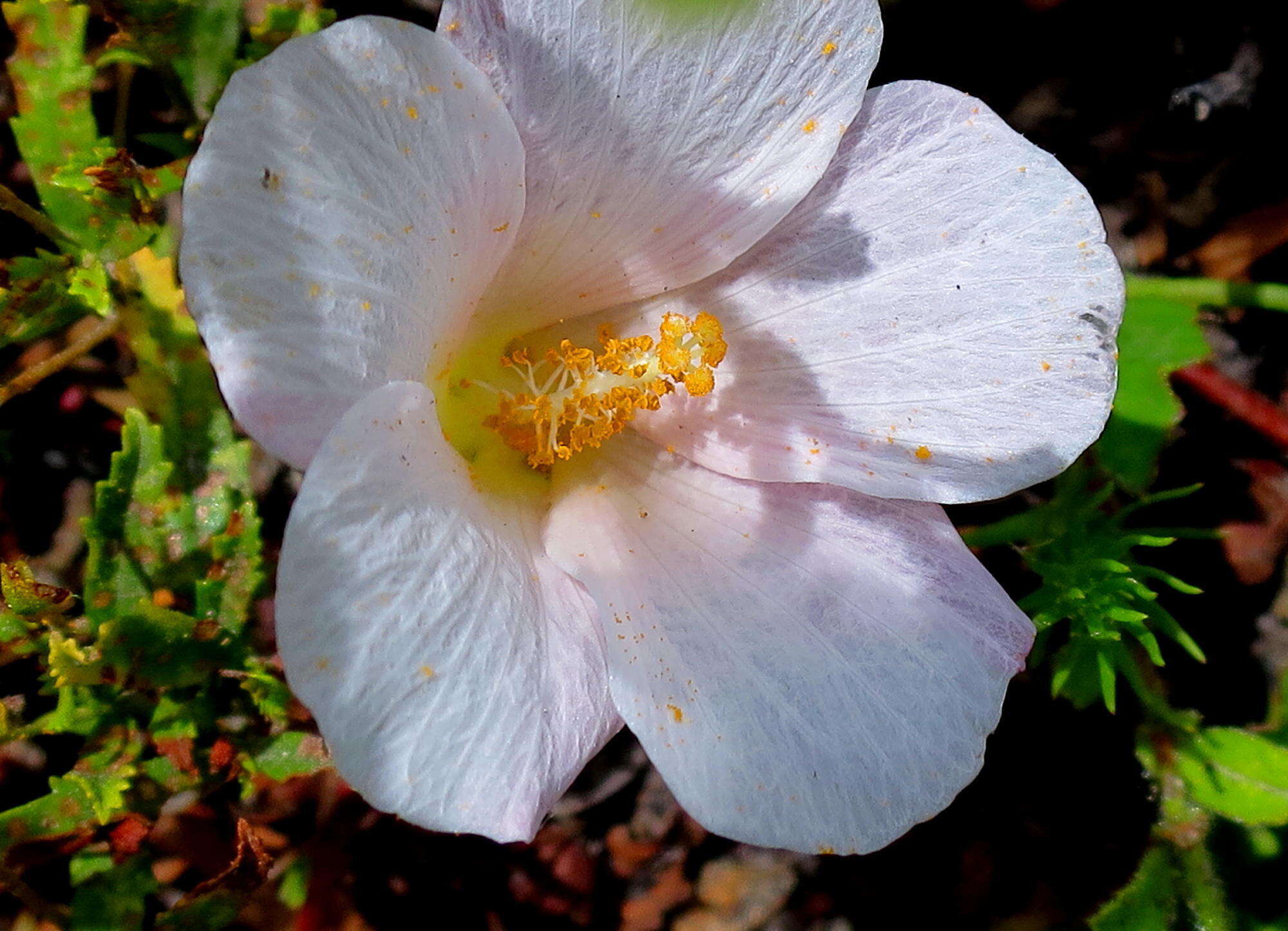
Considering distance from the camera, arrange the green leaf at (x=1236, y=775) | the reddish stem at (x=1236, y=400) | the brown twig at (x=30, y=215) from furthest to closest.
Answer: the reddish stem at (x=1236, y=400) → the green leaf at (x=1236, y=775) → the brown twig at (x=30, y=215)

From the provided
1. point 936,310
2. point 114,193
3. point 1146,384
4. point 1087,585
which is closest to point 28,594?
point 114,193

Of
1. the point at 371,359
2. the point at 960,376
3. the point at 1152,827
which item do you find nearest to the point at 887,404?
Result: the point at 960,376

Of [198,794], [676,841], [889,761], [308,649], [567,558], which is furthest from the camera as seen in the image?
[676,841]

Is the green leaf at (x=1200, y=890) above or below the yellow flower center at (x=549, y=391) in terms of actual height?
below

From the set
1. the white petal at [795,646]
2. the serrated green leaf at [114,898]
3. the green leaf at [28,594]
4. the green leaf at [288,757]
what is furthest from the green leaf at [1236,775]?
the green leaf at [28,594]

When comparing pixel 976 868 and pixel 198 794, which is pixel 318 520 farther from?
pixel 976 868

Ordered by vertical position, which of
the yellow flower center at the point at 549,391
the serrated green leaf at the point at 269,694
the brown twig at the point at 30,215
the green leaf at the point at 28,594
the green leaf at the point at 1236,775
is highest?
the brown twig at the point at 30,215

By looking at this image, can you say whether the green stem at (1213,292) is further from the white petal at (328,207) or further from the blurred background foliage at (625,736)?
the white petal at (328,207)

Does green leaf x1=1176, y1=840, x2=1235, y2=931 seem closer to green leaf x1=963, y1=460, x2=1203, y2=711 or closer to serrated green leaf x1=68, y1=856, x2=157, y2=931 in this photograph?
green leaf x1=963, y1=460, x2=1203, y2=711
